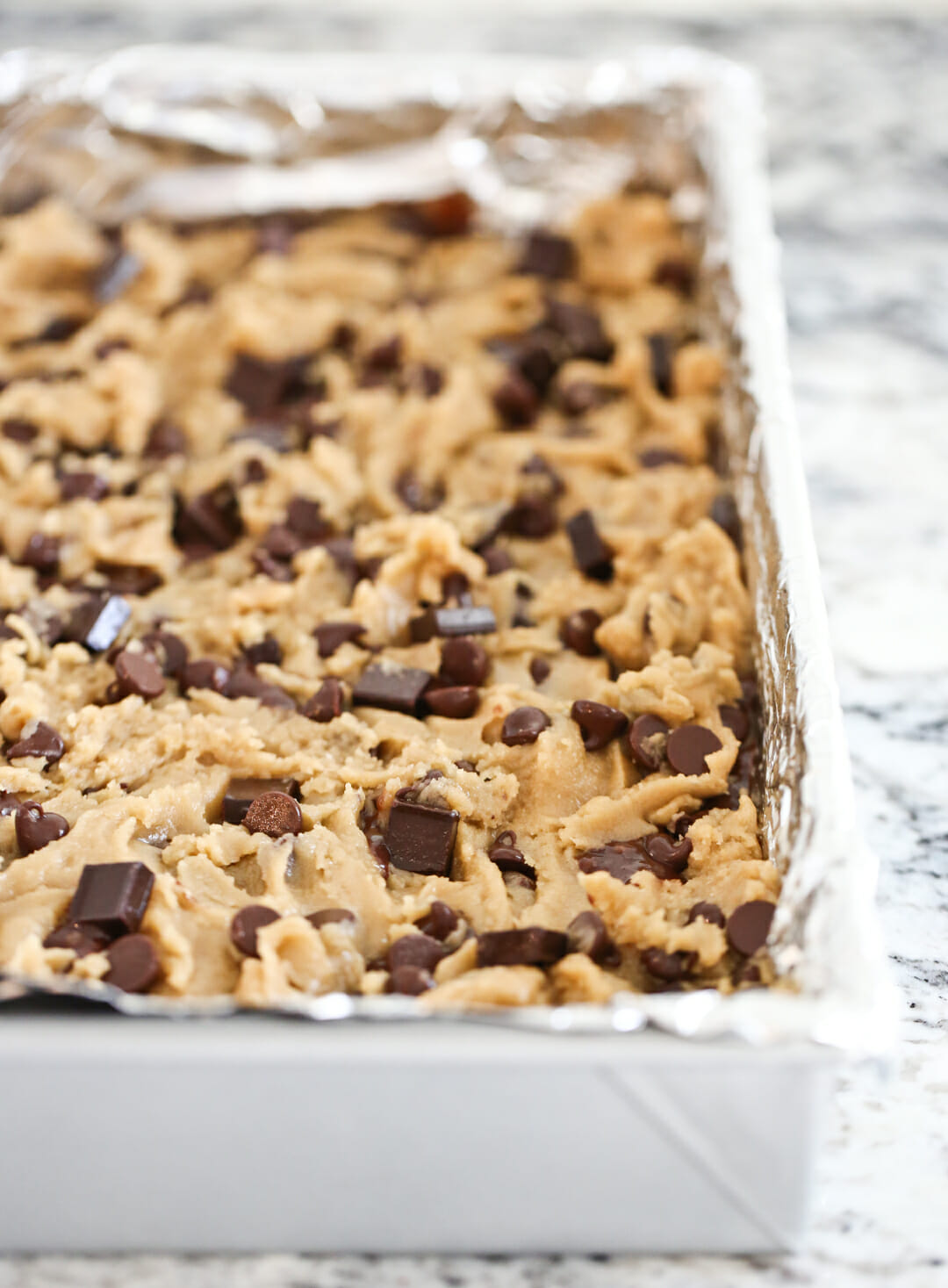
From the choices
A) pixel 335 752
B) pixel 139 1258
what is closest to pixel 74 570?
pixel 335 752

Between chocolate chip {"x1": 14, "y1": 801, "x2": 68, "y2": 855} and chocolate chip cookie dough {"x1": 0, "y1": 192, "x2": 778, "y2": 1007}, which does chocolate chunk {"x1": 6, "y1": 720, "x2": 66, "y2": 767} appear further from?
chocolate chip {"x1": 14, "y1": 801, "x2": 68, "y2": 855}

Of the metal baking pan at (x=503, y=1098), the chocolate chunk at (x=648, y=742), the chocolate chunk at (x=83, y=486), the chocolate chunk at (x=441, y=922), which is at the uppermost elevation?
the chocolate chunk at (x=83, y=486)

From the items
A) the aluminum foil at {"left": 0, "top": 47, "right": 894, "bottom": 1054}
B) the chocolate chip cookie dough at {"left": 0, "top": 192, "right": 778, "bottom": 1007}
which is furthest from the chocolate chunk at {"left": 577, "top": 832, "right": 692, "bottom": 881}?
the aluminum foil at {"left": 0, "top": 47, "right": 894, "bottom": 1054}

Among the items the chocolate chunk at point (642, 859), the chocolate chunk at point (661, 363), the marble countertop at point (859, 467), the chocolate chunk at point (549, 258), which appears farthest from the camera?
the chocolate chunk at point (549, 258)

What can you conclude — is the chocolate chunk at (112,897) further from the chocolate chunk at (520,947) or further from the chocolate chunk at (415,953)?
the chocolate chunk at (520,947)

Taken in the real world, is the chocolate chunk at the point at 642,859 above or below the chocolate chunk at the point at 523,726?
below

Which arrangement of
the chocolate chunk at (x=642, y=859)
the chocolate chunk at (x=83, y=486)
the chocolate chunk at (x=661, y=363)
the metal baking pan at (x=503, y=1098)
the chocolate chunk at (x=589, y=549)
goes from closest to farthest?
the metal baking pan at (x=503, y=1098), the chocolate chunk at (x=642, y=859), the chocolate chunk at (x=589, y=549), the chocolate chunk at (x=83, y=486), the chocolate chunk at (x=661, y=363)

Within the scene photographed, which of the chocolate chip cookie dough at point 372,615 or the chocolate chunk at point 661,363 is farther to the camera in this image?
the chocolate chunk at point 661,363

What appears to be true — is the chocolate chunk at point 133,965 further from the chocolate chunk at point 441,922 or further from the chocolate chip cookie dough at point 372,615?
the chocolate chunk at point 441,922

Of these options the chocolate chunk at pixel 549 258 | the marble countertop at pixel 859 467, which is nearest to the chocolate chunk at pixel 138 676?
the marble countertop at pixel 859 467
